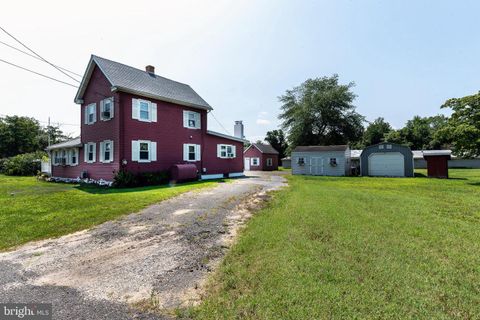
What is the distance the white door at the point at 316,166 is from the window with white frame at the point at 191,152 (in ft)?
47.0

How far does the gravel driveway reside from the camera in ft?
9.52

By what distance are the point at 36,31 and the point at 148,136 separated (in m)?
7.27

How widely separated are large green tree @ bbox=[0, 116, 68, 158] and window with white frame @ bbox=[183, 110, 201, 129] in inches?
1374

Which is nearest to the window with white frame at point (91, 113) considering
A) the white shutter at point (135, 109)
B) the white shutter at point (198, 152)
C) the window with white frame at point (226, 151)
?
the white shutter at point (135, 109)

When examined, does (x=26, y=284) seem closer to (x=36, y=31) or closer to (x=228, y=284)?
(x=228, y=284)

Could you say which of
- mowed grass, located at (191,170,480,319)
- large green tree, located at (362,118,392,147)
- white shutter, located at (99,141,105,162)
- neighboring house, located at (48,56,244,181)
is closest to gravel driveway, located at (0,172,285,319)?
mowed grass, located at (191,170,480,319)

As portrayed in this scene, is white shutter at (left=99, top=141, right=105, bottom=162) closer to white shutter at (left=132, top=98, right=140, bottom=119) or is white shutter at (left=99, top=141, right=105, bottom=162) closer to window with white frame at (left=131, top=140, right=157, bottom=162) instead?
window with white frame at (left=131, top=140, right=157, bottom=162)

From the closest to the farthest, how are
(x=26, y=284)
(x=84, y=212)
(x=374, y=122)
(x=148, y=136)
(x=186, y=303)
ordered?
(x=186, y=303), (x=26, y=284), (x=84, y=212), (x=148, y=136), (x=374, y=122)

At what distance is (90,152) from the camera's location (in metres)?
17.0

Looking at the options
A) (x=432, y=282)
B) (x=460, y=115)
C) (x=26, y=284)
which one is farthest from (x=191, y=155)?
(x=460, y=115)

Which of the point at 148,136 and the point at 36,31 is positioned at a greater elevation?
the point at 36,31

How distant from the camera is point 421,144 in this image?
2035 inches

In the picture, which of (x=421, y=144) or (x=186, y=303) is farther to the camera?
(x=421, y=144)

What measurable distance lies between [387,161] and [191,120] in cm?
1948
